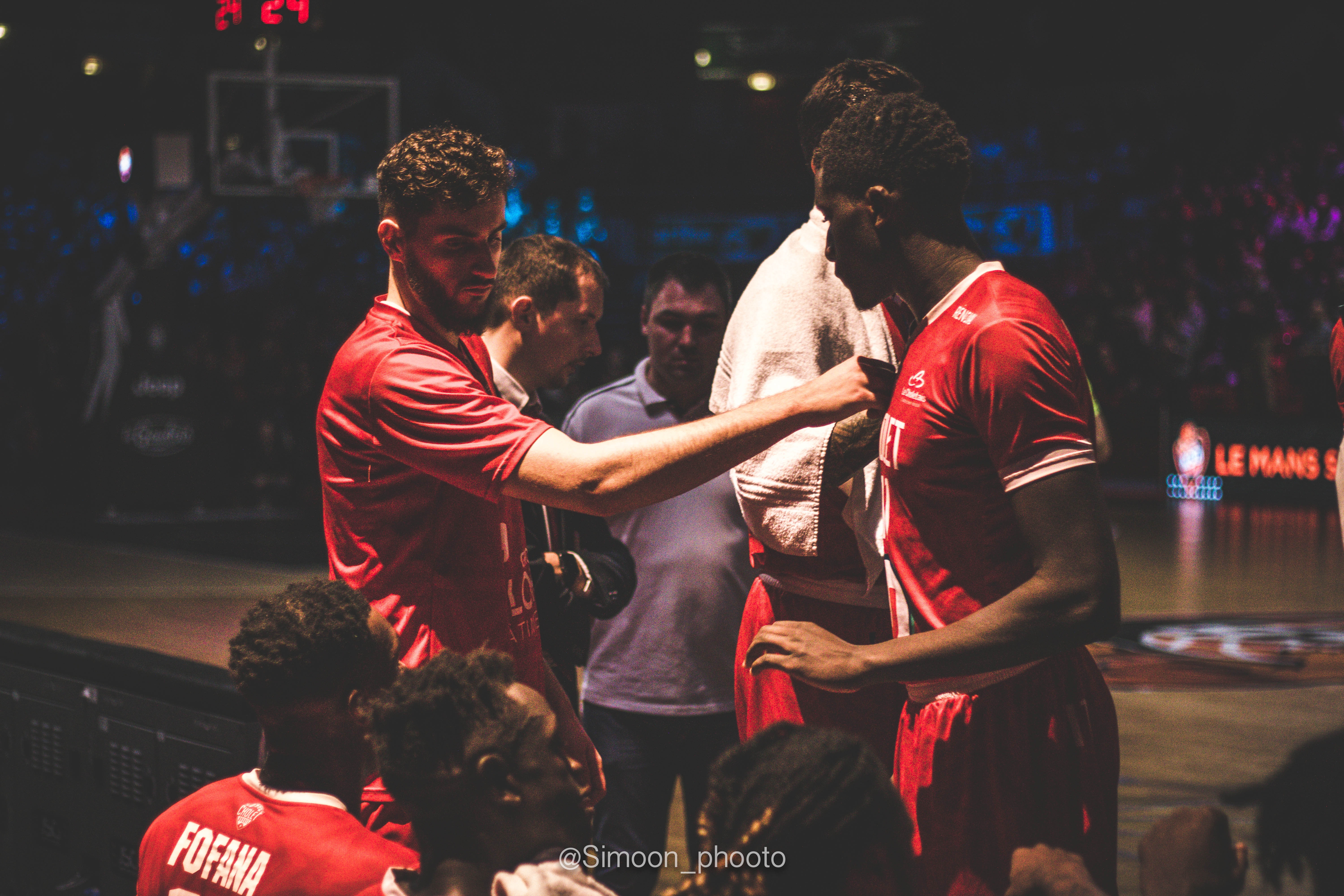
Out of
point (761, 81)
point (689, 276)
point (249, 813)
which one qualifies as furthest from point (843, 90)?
point (761, 81)

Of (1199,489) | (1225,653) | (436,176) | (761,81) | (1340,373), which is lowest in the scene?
(1225,653)

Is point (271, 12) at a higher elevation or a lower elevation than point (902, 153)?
higher

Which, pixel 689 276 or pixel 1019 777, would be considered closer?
pixel 1019 777

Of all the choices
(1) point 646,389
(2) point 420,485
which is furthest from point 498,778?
(1) point 646,389

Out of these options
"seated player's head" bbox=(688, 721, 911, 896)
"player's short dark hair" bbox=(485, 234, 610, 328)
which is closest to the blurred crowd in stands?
"player's short dark hair" bbox=(485, 234, 610, 328)

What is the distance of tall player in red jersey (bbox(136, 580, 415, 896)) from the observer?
1.98 metres

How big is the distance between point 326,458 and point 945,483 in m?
1.10

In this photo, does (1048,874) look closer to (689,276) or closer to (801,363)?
(801,363)

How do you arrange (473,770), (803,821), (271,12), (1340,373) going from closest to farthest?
(803,821) < (473,770) < (1340,373) < (271,12)

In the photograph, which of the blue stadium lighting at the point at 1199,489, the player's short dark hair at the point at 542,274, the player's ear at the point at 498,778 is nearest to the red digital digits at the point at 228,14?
the player's short dark hair at the point at 542,274

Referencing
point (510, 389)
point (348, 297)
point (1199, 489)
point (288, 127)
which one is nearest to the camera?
point (510, 389)

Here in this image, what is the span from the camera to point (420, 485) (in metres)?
2.26

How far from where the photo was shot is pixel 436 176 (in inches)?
88.7

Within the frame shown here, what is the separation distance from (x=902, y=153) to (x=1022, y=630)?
713mm
